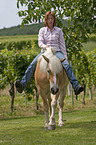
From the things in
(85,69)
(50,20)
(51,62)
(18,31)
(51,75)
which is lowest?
(85,69)

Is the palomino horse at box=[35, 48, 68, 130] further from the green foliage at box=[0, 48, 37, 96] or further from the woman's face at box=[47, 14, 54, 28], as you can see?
the green foliage at box=[0, 48, 37, 96]

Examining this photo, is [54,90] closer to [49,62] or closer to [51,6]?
[49,62]

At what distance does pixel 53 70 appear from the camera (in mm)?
5883

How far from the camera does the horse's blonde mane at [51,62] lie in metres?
5.93

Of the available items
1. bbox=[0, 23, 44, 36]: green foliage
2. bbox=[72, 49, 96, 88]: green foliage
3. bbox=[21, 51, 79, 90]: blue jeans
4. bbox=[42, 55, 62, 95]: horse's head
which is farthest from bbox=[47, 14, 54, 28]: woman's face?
bbox=[0, 23, 44, 36]: green foliage

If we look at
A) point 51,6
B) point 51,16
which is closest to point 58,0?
point 51,6

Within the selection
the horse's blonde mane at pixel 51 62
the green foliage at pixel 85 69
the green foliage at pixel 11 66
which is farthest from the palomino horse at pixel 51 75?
the green foliage at pixel 85 69

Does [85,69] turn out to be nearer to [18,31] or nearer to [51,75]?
[51,75]

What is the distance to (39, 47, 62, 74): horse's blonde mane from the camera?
5926 millimetres

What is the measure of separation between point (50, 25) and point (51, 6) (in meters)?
4.88

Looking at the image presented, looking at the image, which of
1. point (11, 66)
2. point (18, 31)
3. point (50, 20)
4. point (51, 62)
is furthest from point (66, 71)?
point (18, 31)

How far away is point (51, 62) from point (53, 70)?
0.61 feet

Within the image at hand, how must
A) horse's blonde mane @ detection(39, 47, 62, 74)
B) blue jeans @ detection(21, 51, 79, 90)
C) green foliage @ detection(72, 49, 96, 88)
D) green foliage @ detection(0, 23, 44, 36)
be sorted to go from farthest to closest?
green foliage @ detection(0, 23, 44, 36) < green foliage @ detection(72, 49, 96, 88) < blue jeans @ detection(21, 51, 79, 90) < horse's blonde mane @ detection(39, 47, 62, 74)

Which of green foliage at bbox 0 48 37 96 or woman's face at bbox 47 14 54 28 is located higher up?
woman's face at bbox 47 14 54 28
